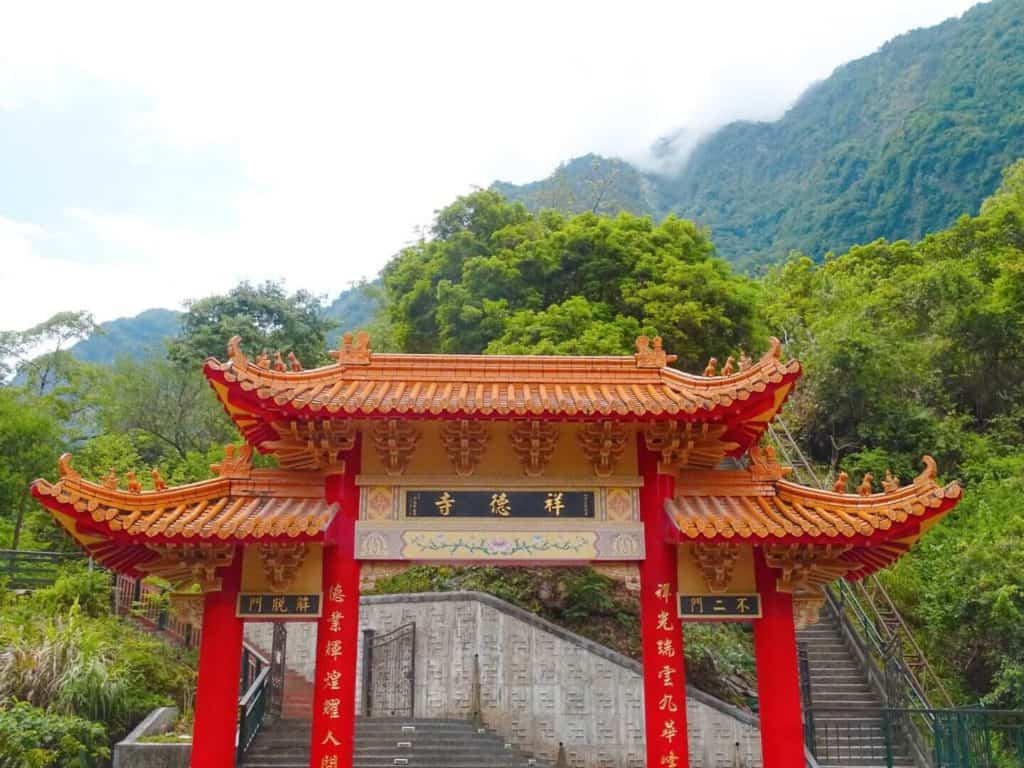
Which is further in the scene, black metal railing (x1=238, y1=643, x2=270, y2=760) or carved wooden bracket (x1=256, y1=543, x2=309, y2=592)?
black metal railing (x1=238, y1=643, x2=270, y2=760)

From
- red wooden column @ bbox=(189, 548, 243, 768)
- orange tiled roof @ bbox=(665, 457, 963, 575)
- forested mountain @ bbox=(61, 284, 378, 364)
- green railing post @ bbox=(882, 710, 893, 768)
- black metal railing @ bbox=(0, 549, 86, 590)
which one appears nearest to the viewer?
orange tiled roof @ bbox=(665, 457, 963, 575)

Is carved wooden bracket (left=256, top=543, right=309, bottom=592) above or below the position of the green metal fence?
above

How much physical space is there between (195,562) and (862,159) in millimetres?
56272

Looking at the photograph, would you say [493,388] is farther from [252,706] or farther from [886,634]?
[886,634]

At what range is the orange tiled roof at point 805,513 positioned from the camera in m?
7.22

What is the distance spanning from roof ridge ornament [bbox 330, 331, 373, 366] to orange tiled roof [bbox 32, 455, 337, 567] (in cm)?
134

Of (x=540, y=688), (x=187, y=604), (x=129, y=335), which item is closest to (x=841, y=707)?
(x=540, y=688)

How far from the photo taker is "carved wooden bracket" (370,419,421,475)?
8047 millimetres

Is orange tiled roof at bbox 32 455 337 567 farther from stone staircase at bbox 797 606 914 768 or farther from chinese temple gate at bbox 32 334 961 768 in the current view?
stone staircase at bbox 797 606 914 768

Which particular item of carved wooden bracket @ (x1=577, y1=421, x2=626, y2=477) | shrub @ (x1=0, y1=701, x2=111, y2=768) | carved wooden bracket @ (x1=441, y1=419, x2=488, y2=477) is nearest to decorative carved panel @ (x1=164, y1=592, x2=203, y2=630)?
carved wooden bracket @ (x1=441, y1=419, x2=488, y2=477)

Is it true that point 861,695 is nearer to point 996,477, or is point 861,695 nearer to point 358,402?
point 996,477

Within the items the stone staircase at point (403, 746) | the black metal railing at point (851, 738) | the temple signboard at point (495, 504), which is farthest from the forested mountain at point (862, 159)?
the temple signboard at point (495, 504)

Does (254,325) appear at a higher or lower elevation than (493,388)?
higher

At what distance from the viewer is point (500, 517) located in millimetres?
8086
